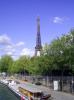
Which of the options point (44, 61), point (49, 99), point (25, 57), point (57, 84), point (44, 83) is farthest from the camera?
point (25, 57)

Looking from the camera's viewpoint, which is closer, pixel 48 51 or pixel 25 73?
pixel 48 51

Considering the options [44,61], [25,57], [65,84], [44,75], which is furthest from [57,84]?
[25,57]

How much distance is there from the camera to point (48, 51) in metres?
83.0

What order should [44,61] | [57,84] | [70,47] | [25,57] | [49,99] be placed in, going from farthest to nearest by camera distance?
[25,57], [44,61], [57,84], [70,47], [49,99]

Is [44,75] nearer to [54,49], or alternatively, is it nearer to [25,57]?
[54,49]

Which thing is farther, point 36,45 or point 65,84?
point 36,45

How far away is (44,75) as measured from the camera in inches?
4102

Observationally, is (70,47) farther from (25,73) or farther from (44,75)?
(25,73)

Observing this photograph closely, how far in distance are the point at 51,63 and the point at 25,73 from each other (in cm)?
A: 8269

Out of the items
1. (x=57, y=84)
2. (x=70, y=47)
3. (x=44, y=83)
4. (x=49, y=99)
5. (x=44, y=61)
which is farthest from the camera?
(x=44, y=83)

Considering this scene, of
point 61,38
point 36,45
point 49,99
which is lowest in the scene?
point 49,99

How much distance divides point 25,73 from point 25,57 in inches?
272

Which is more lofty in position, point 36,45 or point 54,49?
point 36,45

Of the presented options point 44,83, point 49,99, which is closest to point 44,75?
point 44,83
